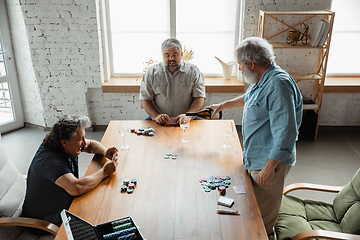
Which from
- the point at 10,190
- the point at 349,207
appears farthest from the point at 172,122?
the point at 349,207

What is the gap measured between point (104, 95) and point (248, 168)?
10.5ft

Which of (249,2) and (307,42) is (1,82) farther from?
(307,42)

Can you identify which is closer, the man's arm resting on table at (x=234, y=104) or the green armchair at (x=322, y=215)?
the green armchair at (x=322, y=215)

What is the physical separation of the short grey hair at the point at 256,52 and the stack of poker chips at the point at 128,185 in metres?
1.09

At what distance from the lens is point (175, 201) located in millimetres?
1950

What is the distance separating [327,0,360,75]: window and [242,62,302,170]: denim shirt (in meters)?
3.17

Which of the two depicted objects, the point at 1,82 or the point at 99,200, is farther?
the point at 1,82

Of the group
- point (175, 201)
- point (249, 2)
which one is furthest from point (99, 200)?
point (249, 2)

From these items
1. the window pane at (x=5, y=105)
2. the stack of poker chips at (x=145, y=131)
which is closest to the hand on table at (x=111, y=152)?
the stack of poker chips at (x=145, y=131)

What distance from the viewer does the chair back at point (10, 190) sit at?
2.21 meters

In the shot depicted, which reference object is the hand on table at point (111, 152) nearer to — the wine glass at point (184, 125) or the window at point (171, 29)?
the wine glass at point (184, 125)

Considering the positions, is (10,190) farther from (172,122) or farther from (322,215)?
(322,215)

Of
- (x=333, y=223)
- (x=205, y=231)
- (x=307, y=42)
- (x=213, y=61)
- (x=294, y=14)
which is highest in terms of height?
(x=294, y=14)

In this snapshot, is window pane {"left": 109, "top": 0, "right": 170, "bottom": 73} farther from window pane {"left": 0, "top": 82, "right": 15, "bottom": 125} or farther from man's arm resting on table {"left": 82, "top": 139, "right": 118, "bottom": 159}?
man's arm resting on table {"left": 82, "top": 139, "right": 118, "bottom": 159}
